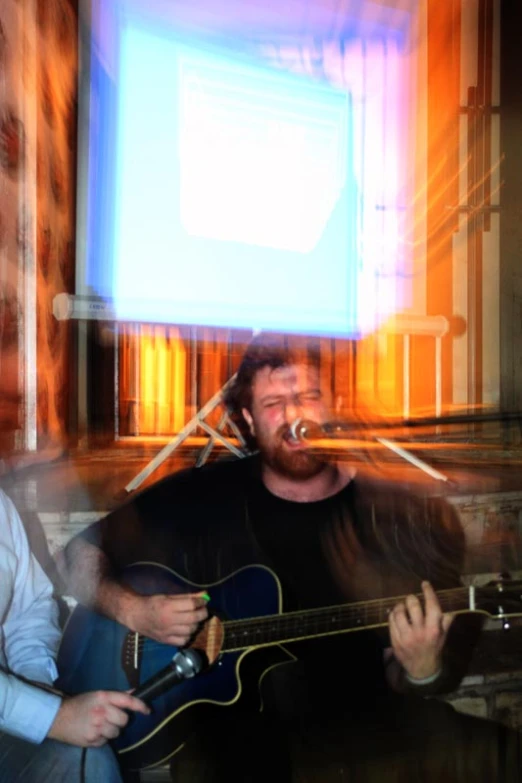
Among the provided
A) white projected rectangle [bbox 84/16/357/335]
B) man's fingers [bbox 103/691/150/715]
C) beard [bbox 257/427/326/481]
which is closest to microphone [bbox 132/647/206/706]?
man's fingers [bbox 103/691/150/715]

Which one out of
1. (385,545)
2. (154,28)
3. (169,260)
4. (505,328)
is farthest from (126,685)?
(154,28)

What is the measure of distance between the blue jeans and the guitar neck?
214mm

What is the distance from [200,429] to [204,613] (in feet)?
0.80

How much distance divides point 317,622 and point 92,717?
0.31m

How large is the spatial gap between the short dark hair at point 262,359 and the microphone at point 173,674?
29cm

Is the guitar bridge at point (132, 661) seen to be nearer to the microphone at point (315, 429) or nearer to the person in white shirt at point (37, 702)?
the person in white shirt at point (37, 702)

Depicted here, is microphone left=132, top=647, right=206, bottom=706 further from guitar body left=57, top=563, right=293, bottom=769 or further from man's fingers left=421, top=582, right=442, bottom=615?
man's fingers left=421, top=582, right=442, bottom=615

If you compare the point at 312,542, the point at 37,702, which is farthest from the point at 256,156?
the point at 37,702

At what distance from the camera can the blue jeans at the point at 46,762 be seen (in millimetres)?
771

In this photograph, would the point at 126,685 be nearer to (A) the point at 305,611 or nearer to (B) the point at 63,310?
(A) the point at 305,611

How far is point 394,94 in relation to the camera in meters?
0.89

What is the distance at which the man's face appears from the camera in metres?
0.86

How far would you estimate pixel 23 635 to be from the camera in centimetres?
80

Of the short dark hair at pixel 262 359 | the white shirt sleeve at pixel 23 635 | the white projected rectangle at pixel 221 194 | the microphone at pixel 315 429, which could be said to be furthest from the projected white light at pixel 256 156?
the white shirt sleeve at pixel 23 635
